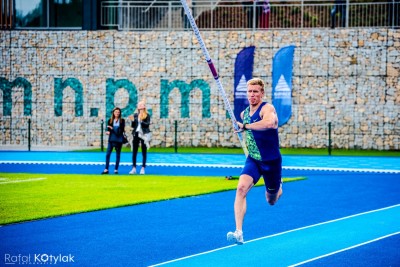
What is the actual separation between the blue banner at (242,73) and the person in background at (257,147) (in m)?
22.2

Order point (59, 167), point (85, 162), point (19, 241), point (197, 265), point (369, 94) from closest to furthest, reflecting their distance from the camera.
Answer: point (197, 265), point (19, 241), point (59, 167), point (85, 162), point (369, 94)

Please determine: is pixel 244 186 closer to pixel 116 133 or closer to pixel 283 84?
pixel 116 133

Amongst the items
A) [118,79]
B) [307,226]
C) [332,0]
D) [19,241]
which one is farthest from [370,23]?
[19,241]

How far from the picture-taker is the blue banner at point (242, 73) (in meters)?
32.4

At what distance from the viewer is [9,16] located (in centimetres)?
3509

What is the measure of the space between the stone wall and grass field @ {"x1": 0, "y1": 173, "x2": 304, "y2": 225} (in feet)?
40.8

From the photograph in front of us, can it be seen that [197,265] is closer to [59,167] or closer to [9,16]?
[59,167]

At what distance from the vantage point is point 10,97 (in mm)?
34062

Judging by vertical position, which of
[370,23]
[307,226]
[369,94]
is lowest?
[307,226]

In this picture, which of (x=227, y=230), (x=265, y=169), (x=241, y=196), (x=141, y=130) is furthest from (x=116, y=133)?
(x=241, y=196)

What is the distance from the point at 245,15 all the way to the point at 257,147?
2402 centimetres

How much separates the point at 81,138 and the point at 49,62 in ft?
11.5

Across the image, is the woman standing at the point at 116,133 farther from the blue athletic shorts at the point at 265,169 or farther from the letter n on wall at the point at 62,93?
the letter n on wall at the point at 62,93
